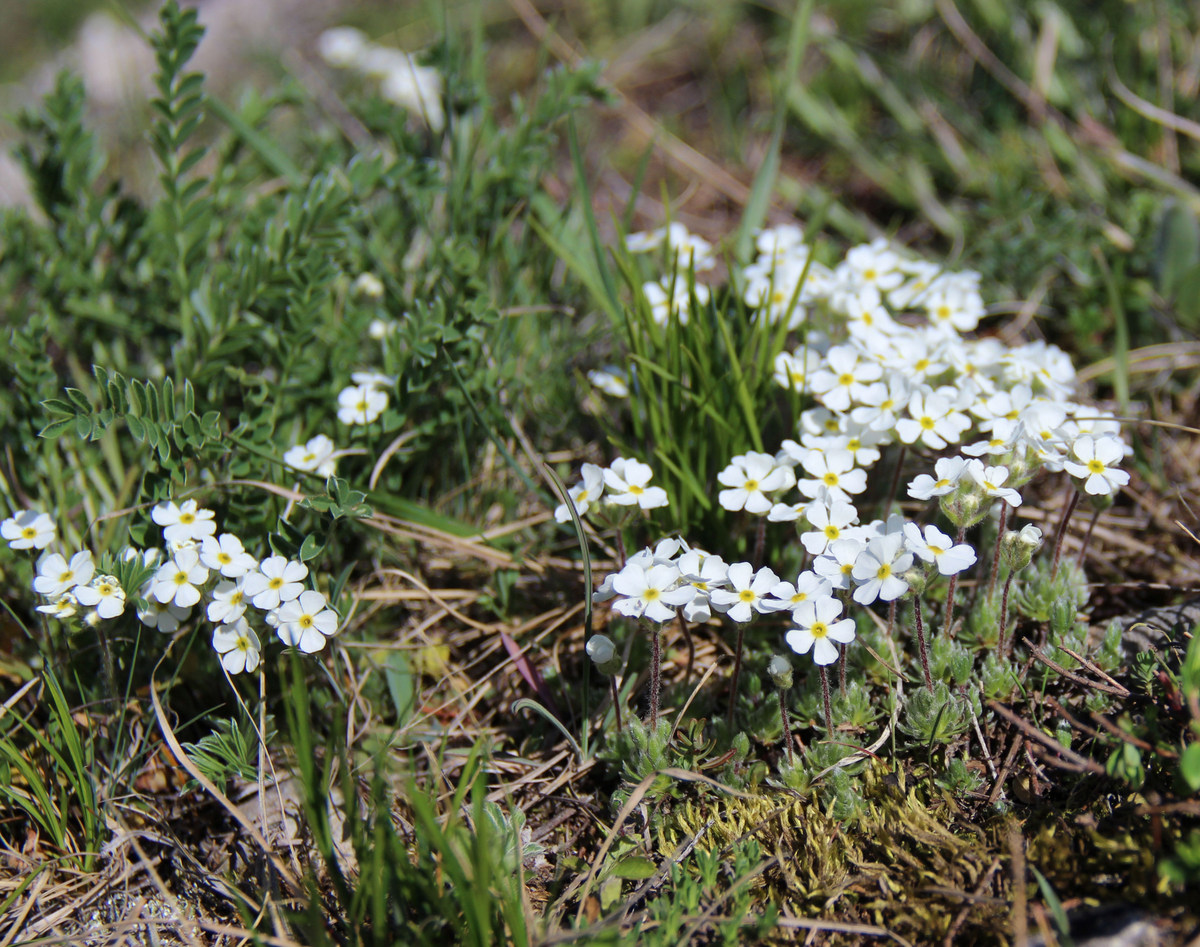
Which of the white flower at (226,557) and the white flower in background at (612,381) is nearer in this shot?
the white flower at (226,557)

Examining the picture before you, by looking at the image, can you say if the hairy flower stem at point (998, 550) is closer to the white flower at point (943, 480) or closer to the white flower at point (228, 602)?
the white flower at point (943, 480)

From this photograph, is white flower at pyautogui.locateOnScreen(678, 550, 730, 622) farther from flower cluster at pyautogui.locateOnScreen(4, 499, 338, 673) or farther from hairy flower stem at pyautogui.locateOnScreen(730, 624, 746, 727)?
flower cluster at pyautogui.locateOnScreen(4, 499, 338, 673)

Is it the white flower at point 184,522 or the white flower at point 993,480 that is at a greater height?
the white flower at point 993,480

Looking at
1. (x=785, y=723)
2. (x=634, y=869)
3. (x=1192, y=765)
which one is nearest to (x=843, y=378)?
(x=785, y=723)

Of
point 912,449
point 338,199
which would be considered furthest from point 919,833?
point 338,199

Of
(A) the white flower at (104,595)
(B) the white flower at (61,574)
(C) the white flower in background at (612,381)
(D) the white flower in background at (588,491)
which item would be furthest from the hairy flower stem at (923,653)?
(B) the white flower at (61,574)

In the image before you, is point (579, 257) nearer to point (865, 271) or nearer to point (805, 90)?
point (865, 271)

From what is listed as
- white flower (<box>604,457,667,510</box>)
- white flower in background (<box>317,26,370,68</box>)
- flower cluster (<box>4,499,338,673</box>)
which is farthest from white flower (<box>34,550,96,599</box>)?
white flower in background (<box>317,26,370,68</box>)
